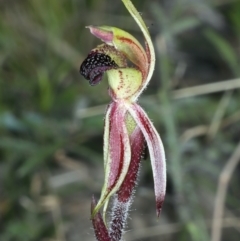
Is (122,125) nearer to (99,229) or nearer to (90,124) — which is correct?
(99,229)

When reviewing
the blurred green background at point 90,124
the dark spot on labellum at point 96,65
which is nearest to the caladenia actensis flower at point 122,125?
the dark spot on labellum at point 96,65

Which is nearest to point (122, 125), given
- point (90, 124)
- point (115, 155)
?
point (115, 155)

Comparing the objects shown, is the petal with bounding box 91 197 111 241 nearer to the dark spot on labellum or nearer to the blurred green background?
the dark spot on labellum

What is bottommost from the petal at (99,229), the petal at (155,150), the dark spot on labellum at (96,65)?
the petal at (99,229)

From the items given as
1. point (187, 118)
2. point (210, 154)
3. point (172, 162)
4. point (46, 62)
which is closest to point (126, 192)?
point (172, 162)

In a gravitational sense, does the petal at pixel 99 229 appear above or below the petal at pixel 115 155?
below

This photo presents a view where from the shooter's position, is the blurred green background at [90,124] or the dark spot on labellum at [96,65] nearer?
the dark spot on labellum at [96,65]

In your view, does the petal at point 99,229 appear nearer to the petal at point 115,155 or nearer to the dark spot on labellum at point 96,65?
the petal at point 115,155
